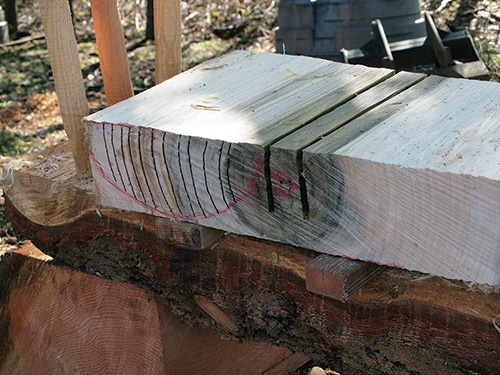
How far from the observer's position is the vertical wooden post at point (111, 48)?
2.26m

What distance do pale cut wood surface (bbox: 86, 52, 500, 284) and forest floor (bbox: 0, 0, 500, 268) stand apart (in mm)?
2477

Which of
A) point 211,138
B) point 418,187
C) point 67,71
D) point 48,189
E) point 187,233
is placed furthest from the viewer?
point 48,189

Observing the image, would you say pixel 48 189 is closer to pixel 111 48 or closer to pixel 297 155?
pixel 111 48

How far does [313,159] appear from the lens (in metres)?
1.56

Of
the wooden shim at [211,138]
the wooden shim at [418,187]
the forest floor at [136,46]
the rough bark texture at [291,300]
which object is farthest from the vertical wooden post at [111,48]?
the forest floor at [136,46]

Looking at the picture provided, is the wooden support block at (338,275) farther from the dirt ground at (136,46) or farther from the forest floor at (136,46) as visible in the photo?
the dirt ground at (136,46)

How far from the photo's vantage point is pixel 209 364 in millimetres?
2629

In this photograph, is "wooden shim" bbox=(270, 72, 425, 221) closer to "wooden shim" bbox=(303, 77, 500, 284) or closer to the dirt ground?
"wooden shim" bbox=(303, 77, 500, 284)

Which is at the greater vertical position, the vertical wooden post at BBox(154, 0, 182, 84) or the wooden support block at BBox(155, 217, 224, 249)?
the vertical wooden post at BBox(154, 0, 182, 84)

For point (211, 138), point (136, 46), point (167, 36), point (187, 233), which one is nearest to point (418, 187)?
point (211, 138)

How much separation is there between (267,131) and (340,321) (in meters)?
0.67

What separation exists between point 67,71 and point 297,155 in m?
1.10

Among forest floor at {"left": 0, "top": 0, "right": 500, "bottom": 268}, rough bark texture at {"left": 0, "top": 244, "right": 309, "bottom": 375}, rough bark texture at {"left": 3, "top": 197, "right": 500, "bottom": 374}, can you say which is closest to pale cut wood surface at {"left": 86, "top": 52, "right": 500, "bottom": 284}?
rough bark texture at {"left": 3, "top": 197, "right": 500, "bottom": 374}

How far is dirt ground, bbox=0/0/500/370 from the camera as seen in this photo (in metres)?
5.51
